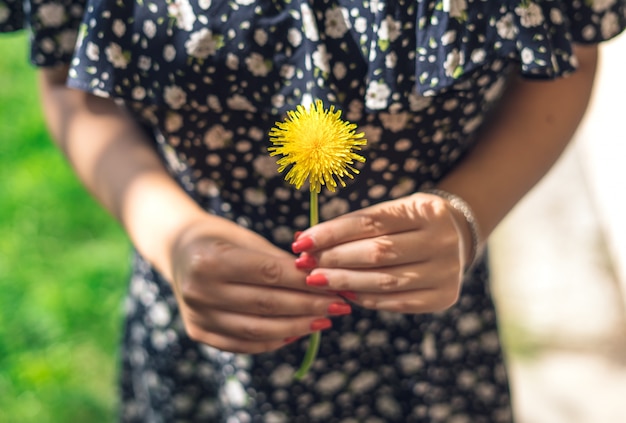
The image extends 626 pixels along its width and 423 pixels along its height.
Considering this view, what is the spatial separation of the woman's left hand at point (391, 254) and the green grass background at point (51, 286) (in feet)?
3.16

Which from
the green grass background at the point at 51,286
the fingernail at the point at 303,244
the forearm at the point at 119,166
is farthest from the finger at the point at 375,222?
the green grass background at the point at 51,286

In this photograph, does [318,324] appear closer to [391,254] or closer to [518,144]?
[391,254]

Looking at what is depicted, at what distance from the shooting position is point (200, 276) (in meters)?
0.60

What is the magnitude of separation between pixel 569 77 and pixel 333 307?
0.31 metres

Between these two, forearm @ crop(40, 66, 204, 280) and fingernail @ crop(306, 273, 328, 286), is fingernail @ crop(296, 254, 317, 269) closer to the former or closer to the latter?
fingernail @ crop(306, 273, 328, 286)

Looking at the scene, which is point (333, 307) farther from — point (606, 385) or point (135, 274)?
point (606, 385)

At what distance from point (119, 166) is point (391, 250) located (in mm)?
280

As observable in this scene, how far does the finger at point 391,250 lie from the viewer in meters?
0.55

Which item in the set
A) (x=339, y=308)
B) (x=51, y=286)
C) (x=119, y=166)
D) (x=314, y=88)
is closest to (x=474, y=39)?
(x=314, y=88)

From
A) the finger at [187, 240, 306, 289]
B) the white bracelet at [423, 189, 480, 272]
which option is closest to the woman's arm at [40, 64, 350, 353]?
the finger at [187, 240, 306, 289]

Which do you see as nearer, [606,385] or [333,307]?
[333,307]

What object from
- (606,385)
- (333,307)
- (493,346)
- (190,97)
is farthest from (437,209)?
(606,385)

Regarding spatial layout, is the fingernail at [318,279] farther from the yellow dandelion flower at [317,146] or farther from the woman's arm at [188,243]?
the yellow dandelion flower at [317,146]

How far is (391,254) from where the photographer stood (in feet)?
1.86
